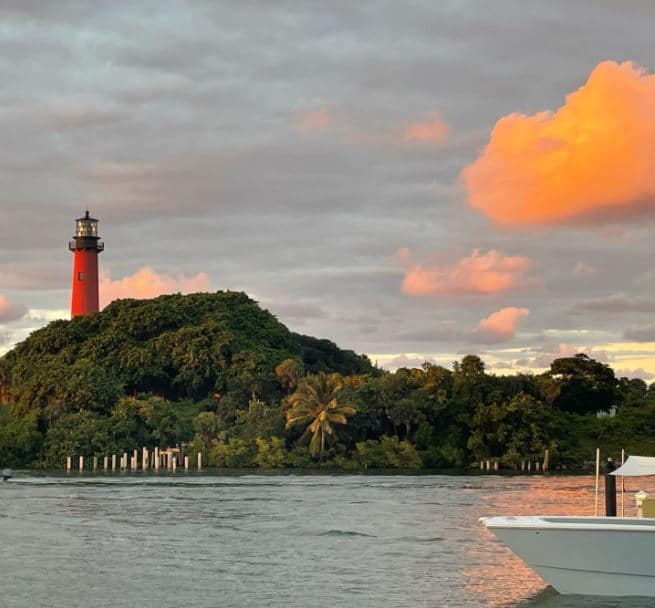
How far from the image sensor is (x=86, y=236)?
127 meters

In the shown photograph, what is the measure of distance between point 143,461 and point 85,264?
3662 cm

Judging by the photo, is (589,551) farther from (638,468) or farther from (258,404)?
(258,404)

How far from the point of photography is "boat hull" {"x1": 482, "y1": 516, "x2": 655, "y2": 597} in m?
25.5

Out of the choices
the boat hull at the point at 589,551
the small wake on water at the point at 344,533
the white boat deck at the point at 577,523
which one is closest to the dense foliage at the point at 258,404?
the small wake on water at the point at 344,533

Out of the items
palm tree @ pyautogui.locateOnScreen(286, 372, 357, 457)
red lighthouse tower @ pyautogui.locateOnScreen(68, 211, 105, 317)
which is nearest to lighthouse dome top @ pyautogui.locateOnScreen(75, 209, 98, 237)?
red lighthouse tower @ pyautogui.locateOnScreen(68, 211, 105, 317)

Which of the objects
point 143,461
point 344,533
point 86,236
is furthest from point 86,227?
point 344,533

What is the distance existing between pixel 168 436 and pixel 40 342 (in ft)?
74.6

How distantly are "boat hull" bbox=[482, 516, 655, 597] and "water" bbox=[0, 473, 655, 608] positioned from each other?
393 millimetres

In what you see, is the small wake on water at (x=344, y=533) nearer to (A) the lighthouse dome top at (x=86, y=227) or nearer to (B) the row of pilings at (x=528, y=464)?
(B) the row of pilings at (x=528, y=464)

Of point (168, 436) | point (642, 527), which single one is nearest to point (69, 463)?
point (168, 436)

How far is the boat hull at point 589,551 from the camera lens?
2555cm

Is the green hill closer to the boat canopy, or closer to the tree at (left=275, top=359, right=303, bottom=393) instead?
the tree at (left=275, top=359, right=303, bottom=393)

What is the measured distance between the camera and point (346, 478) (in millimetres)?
81875

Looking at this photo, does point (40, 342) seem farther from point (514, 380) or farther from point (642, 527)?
point (642, 527)
